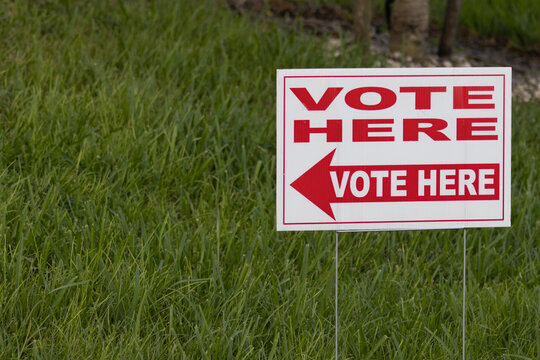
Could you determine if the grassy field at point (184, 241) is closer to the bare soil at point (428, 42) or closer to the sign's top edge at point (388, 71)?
the sign's top edge at point (388, 71)

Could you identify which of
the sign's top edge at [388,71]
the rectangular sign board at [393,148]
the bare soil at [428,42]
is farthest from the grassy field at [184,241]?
the bare soil at [428,42]

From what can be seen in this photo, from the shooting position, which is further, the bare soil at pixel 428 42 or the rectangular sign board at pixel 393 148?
the bare soil at pixel 428 42

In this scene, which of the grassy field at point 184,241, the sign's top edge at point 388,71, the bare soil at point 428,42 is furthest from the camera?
the bare soil at point 428,42

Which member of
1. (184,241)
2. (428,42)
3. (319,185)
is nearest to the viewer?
(319,185)

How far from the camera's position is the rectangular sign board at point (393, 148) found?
2793 mm

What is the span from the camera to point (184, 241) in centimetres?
355

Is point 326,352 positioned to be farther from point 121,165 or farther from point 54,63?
point 54,63

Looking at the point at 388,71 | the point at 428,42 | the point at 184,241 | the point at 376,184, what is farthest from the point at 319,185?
the point at 428,42

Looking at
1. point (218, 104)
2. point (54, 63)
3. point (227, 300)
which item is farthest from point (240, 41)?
point (227, 300)

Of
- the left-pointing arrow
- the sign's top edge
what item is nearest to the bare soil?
the sign's top edge

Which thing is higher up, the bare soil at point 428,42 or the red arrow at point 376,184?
the bare soil at point 428,42

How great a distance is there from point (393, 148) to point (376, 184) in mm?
A: 142

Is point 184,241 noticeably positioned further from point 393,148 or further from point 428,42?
point 428,42

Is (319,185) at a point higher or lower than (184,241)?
higher
